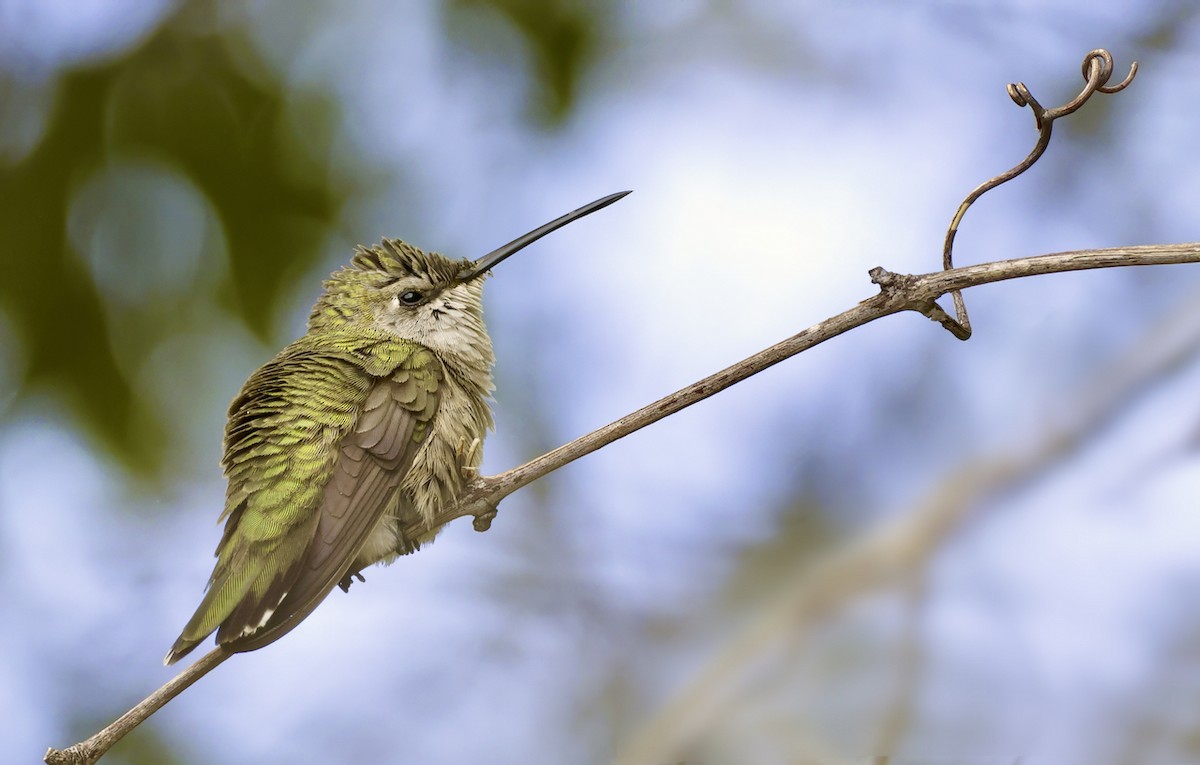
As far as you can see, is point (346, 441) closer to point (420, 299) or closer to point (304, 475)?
point (304, 475)

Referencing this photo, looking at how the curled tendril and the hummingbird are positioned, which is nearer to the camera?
the curled tendril

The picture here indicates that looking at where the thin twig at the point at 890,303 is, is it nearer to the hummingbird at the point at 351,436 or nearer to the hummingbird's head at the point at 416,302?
the hummingbird at the point at 351,436

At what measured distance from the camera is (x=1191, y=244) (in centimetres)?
194

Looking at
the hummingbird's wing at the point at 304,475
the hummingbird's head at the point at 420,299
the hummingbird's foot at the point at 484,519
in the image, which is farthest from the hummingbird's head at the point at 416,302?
the hummingbird's foot at the point at 484,519

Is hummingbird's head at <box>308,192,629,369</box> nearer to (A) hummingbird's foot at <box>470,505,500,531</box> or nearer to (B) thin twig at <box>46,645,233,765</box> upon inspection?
(A) hummingbird's foot at <box>470,505,500,531</box>

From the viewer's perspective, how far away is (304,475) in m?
3.06

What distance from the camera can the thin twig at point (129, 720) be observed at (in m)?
2.21

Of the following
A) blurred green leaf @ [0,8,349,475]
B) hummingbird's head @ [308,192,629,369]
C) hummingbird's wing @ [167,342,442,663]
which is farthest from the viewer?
blurred green leaf @ [0,8,349,475]

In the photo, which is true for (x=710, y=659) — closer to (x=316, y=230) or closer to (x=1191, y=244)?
(x=1191, y=244)

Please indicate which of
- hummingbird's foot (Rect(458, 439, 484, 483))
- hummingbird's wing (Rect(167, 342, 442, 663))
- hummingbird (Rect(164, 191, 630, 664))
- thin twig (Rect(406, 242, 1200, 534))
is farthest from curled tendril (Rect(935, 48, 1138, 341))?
hummingbird's wing (Rect(167, 342, 442, 663))

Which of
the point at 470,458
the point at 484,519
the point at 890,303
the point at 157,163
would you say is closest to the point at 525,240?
the point at 470,458

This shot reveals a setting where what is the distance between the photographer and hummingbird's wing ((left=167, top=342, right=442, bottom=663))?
2705mm

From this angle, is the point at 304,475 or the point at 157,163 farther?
the point at 157,163

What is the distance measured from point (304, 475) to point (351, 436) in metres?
0.19
